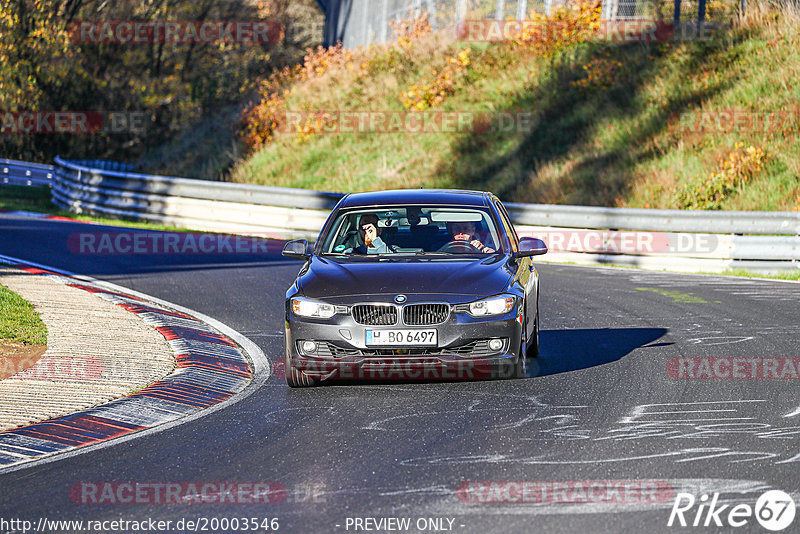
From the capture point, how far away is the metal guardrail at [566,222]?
17797 millimetres

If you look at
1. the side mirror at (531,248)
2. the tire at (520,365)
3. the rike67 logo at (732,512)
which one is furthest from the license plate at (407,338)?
the rike67 logo at (732,512)

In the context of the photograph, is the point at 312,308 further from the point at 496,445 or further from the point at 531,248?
the point at 496,445

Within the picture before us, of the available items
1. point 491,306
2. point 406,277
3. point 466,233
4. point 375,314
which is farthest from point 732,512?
point 466,233

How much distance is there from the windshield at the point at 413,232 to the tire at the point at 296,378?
4.11 ft

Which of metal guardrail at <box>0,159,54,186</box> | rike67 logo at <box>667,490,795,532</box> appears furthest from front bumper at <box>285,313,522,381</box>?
metal guardrail at <box>0,159,54,186</box>

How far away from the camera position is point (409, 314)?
8609 millimetres

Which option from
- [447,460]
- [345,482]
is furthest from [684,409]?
[345,482]

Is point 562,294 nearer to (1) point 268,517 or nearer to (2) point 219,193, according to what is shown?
(1) point 268,517

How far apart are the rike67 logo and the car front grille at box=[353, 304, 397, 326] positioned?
3234 mm

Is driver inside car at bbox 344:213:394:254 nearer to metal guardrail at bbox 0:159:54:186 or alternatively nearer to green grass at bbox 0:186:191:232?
green grass at bbox 0:186:191:232

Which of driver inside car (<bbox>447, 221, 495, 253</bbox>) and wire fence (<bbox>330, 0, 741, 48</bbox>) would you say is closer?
driver inside car (<bbox>447, 221, 495, 253</bbox>)

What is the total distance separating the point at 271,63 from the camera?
49.6 m

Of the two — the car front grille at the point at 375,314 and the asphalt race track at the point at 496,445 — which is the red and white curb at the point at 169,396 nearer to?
the asphalt race track at the point at 496,445

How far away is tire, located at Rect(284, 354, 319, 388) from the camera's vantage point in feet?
29.5
